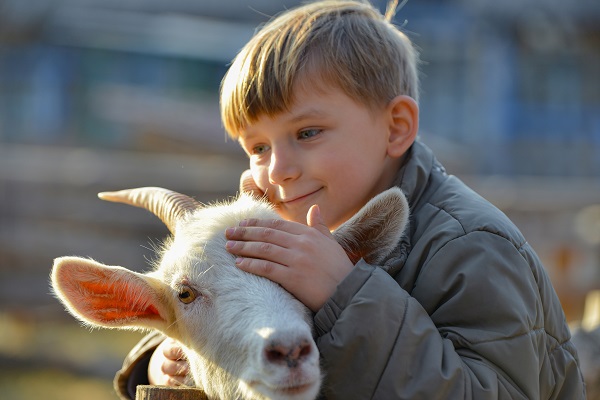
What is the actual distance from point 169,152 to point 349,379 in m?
17.3

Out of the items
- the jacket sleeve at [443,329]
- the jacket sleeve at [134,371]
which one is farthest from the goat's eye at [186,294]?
the jacket sleeve at [134,371]

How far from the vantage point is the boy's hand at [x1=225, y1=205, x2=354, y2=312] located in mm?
3225

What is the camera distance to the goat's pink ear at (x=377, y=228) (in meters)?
3.48

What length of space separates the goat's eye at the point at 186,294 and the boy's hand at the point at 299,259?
28cm

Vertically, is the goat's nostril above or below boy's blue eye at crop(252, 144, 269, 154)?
below

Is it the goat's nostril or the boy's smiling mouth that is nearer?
the goat's nostril

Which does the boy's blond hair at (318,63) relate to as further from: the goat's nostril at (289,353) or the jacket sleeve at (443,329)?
the goat's nostril at (289,353)

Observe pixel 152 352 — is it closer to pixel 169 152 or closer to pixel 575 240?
pixel 575 240

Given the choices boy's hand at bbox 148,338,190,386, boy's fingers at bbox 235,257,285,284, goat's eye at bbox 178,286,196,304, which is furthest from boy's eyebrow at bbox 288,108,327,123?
boy's hand at bbox 148,338,190,386

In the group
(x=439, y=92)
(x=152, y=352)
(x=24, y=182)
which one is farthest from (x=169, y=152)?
(x=152, y=352)

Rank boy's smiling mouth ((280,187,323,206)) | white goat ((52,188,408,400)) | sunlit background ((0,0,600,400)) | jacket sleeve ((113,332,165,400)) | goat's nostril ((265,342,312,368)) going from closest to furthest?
goat's nostril ((265,342,312,368)) → white goat ((52,188,408,400)) → boy's smiling mouth ((280,187,323,206)) → jacket sleeve ((113,332,165,400)) → sunlit background ((0,0,600,400))

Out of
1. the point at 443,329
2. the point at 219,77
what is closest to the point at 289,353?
the point at 443,329

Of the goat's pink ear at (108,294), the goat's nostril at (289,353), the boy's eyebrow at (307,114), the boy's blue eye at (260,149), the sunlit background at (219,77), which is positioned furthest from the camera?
the sunlit background at (219,77)

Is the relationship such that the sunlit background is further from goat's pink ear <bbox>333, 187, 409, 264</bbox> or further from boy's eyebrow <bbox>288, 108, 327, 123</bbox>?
goat's pink ear <bbox>333, 187, 409, 264</bbox>
